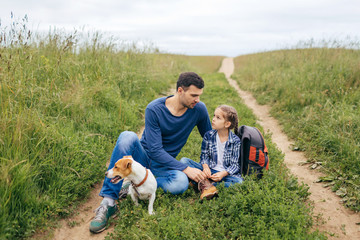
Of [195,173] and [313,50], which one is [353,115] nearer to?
[195,173]

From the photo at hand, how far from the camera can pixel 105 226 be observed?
3154 mm

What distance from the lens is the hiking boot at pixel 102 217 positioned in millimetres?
3047

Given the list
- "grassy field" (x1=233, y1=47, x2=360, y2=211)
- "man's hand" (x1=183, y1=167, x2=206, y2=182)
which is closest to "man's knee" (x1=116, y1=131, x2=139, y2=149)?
"man's hand" (x1=183, y1=167, x2=206, y2=182)

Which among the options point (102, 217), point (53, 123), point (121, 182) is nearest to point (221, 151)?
point (121, 182)

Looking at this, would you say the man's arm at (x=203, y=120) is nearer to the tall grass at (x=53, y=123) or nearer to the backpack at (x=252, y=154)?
the backpack at (x=252, y=154)

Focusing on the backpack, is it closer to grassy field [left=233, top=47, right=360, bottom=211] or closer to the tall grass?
grassy field [left=233, top=47, right=360, bottom=211]

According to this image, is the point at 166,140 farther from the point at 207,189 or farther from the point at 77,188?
the point at 77,188

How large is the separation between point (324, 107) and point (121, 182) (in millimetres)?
5364

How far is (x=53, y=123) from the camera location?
170 inches

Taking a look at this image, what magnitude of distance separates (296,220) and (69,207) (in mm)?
2823

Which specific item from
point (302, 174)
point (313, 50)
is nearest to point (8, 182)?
point (302, 174)

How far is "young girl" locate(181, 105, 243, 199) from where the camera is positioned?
3734 mm

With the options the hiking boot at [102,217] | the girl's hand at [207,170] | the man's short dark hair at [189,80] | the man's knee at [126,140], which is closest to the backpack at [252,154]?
the girl's hand at [207,170]

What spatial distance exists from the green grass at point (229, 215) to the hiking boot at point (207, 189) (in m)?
0.09
